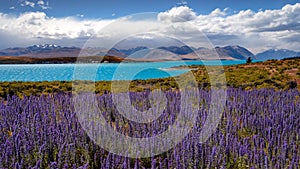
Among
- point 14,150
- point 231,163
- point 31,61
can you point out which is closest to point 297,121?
point 231,163

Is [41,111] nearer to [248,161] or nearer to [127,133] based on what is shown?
[127,133]

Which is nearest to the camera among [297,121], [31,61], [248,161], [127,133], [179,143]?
[248,161]

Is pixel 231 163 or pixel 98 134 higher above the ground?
pixel 98 134

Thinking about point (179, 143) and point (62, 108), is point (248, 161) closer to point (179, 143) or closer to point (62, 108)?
point (179, 143)

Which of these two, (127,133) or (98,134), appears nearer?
(98,134)

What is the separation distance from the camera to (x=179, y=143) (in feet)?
10.7

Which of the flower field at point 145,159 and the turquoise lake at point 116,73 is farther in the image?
the turquoise lake at point 116,73

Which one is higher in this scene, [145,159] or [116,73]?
[116,73]

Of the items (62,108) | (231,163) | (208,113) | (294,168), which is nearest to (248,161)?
(231,163)

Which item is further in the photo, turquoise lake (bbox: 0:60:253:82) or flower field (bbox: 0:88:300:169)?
turquoise lake (bbox: 0:60:253:82)

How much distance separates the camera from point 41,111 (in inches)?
194

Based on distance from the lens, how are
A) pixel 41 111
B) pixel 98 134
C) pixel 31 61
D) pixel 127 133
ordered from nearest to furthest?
pixel 98 134 → pixel 127 133 → pixel 41 111 → pixel 31 61

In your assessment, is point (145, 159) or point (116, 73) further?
point (116, 73)

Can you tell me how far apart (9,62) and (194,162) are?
15188cm
